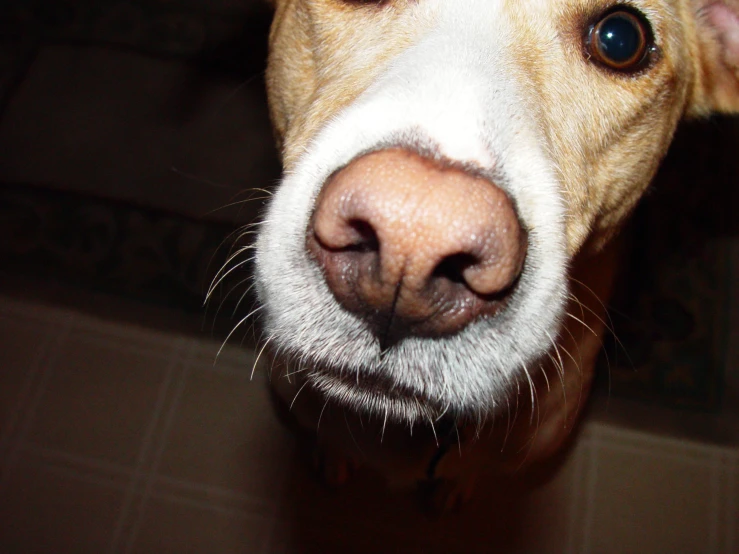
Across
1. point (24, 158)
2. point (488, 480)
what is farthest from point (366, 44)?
point (24, 158)

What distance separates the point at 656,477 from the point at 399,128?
111 inches

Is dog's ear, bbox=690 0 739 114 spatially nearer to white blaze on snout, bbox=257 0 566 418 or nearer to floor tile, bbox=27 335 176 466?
white blaze on snout, bbox=257 0 566 418

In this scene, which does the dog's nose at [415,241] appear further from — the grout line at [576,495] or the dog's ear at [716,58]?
the grout line at [576,495]

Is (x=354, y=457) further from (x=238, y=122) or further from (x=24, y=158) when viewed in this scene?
(x=24, y=158)

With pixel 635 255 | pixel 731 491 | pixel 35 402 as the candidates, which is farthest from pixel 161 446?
pixel 731 491

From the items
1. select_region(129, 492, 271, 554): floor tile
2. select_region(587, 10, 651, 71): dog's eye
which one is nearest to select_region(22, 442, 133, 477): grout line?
select_region(129, 492, 271, 554): floor tile

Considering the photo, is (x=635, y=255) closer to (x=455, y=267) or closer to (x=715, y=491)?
(x=715, y=491)

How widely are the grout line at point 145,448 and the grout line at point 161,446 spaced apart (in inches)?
1.5

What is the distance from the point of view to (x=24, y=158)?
334 cm

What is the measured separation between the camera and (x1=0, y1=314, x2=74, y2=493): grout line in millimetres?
2766

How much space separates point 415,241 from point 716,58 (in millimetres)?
1778

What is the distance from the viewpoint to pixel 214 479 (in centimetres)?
280

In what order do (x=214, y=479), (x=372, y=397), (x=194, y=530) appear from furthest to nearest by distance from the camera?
1. (x=214, y=479)
2. (x=194, y=530)
3. (x=372, y=397)

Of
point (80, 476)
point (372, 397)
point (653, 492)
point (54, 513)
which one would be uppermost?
point (372, 397)
